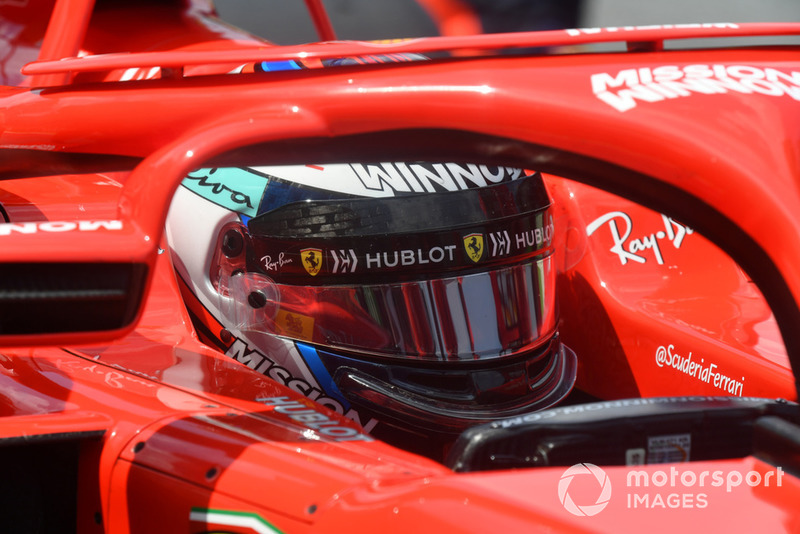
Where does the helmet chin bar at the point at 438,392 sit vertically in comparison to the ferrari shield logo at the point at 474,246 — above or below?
below

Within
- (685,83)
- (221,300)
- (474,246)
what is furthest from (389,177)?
(685,83)

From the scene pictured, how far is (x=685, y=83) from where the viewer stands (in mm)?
791

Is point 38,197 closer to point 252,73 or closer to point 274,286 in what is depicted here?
point 274,286

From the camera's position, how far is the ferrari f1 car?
0.76 m

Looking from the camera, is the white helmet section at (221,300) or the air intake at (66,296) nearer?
the air intake at (66,296)

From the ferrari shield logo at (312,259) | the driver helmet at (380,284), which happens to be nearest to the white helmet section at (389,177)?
the driver helmet at (380,284)

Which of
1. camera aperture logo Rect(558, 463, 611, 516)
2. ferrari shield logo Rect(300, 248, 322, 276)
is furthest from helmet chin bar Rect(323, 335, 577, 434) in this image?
camera aperture logo Rect(558, 463, 611, 516)

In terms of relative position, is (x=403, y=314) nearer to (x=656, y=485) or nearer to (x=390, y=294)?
(x=390, y=294)

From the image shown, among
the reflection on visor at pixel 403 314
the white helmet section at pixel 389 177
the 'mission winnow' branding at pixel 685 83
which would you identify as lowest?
the reflection on visor at pixel 403 314

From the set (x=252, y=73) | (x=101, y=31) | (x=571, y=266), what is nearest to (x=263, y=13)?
(x=101, y=31)

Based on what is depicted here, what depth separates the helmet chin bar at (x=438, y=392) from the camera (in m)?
1.33

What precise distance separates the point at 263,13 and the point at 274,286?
514cm

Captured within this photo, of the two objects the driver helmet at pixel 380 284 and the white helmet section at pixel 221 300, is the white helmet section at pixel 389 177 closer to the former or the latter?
the driver helmet at pixel 380 284

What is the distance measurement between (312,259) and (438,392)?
0.31m
